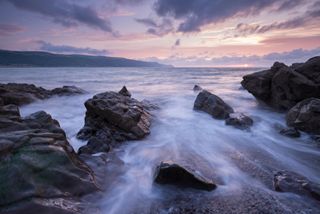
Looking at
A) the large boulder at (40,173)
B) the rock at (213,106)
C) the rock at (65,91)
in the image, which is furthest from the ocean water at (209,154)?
the rock at (65,91)

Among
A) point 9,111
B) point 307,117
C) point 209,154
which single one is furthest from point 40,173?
point 307,117

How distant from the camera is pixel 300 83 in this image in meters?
10.9

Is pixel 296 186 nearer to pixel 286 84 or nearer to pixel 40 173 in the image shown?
pixel 40 173

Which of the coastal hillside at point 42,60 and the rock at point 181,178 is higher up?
the rock at point 181,178

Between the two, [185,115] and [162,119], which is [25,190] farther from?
[185,115]

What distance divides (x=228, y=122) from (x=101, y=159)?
5490mm

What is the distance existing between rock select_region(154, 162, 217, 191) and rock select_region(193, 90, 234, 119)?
6.16 meters

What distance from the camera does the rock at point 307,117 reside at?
825 centimetres

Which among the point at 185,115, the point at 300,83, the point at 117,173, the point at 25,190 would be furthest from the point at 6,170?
the point at 300,83

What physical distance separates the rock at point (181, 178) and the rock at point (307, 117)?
530 centimetres

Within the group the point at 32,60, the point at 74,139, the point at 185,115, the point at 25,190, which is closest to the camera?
the point at 25,190

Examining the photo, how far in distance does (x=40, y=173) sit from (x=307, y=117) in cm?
830

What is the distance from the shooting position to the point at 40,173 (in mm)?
4238

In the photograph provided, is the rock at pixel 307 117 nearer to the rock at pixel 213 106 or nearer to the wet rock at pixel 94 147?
the rock at pixel 213 106
